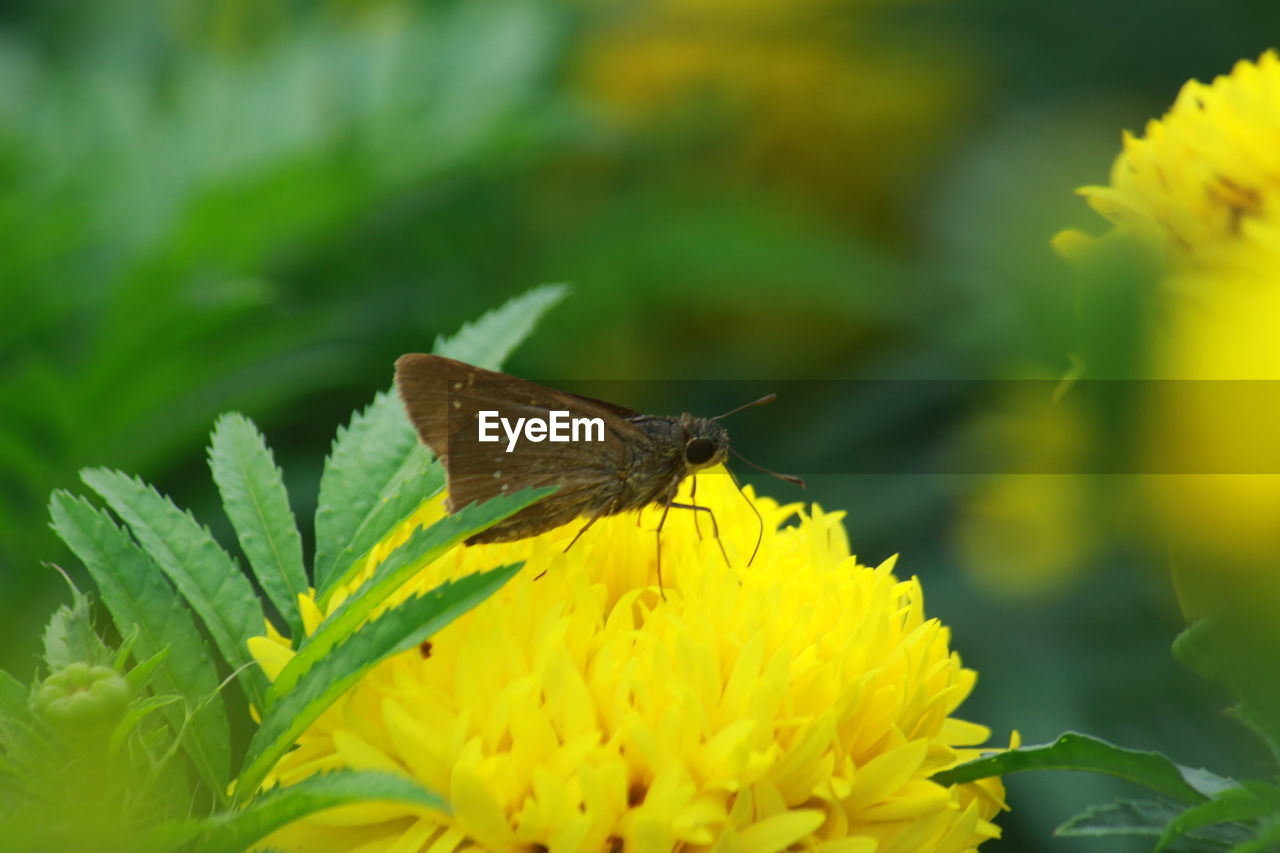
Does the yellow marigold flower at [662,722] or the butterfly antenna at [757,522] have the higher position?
the butterfly antenna at [757,522]

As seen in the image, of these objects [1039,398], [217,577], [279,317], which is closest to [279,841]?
[217,577]

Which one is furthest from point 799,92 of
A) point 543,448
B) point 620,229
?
point 543,448

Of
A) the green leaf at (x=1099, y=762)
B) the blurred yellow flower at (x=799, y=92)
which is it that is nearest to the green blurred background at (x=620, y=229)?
the blurred yellow flower at (x=799, y=92)

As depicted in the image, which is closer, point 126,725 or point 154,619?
point 126,725

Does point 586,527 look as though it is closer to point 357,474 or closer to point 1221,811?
point 357,474

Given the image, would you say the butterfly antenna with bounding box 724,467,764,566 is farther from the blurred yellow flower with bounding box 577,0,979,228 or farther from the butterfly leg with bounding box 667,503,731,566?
the blurred yellow flower with bounding box 577,0,979,228

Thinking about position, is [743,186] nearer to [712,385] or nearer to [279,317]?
[712,385]

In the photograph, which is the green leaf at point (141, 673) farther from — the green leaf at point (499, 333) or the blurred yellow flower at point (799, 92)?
the blurred yellow flower at point (799, 92)
